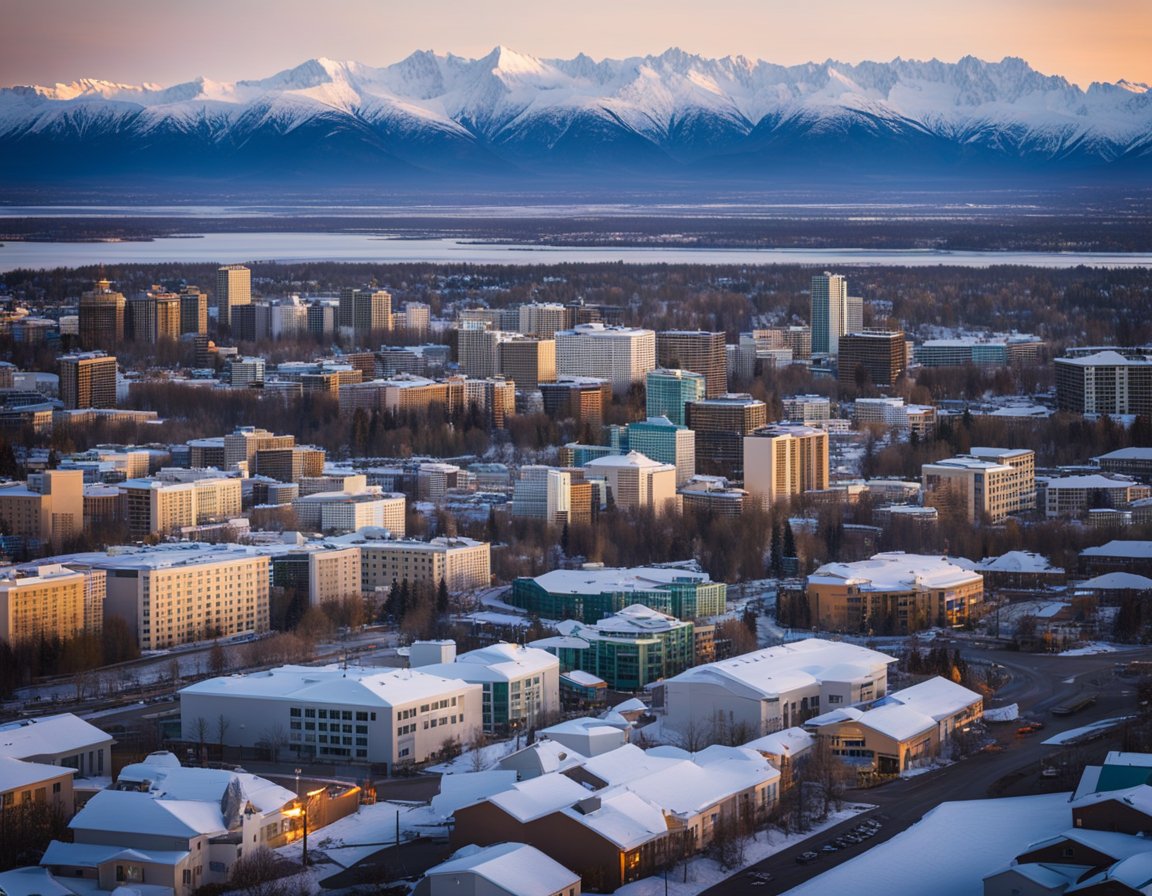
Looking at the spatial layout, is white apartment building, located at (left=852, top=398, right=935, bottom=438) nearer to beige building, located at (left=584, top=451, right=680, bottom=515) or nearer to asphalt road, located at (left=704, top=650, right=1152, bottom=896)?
beige building, located at (left=584, top=451, right=680, bottom=515)

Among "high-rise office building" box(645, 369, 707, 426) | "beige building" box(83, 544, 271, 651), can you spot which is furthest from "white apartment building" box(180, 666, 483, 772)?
"high-rise office building" box(645, 369, 707, 426)

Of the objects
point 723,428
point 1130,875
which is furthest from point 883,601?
point 723,428

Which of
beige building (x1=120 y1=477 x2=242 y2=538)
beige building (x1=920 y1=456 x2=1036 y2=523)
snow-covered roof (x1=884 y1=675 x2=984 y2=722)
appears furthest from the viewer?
beige building (x1=920 y1=456 x2=1036 y2=523)

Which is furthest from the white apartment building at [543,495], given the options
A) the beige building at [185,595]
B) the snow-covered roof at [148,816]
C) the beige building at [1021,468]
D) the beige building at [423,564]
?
the snow-covered roof at [148,816]

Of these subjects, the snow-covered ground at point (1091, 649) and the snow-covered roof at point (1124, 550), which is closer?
the snow-covered ground at point (1091, 649)

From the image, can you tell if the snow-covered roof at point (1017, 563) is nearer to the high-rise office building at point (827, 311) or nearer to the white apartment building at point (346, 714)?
the white apartment building at point (346, 714)

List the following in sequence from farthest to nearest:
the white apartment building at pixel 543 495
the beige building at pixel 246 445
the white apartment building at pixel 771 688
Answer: the beige building at pixel 246 445 < the white apartment building at pixel 543 495 < the white apartment building at pixel 771 688
